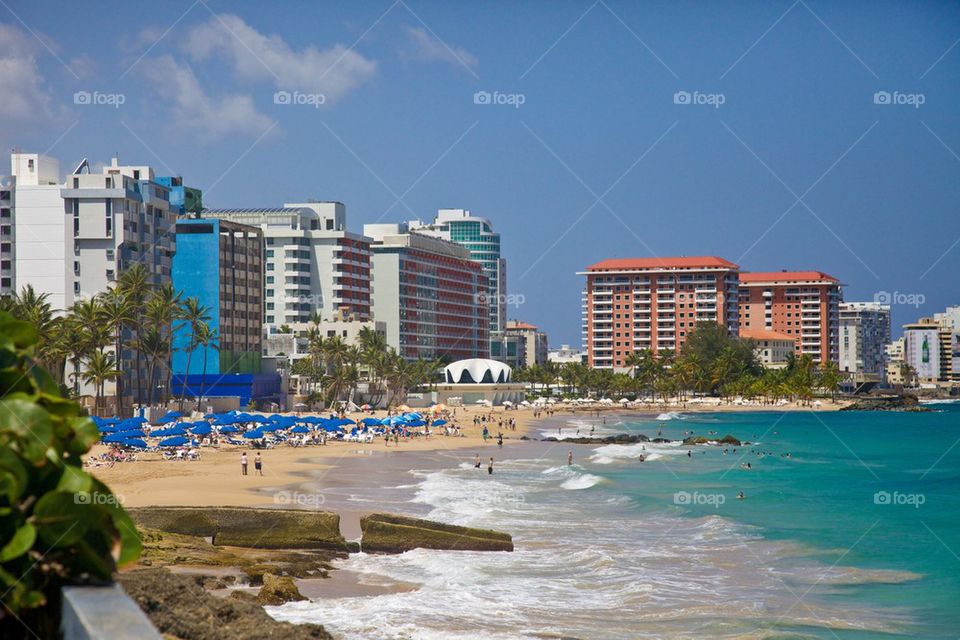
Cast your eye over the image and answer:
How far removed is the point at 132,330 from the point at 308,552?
68.1 m

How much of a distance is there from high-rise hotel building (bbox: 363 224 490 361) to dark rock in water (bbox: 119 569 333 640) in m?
150

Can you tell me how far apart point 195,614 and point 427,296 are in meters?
163

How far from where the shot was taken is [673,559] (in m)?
29.8

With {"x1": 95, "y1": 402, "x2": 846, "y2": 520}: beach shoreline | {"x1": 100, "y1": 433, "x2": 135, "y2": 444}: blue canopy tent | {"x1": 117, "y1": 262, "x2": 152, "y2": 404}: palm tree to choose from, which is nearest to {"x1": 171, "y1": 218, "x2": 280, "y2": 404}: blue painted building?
{"x1": 117, "y1": 262, "x2": 152, "y2": 404}: palm tree

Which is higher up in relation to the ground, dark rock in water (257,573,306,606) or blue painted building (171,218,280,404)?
blue painted building (171,218,280,404)

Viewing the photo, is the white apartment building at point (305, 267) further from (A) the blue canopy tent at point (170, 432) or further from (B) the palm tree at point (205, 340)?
(A) the blue canopy tent at point (170, 432)

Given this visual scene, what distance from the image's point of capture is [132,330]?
90.5m

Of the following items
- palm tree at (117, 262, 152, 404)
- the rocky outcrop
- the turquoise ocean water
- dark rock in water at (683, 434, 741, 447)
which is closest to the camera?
the turquoise ocean water

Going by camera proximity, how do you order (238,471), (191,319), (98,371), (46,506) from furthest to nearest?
(191,319) < (98,371) < (238,471) < (46,506)

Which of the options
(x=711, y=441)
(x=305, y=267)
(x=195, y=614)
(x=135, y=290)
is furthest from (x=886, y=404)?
(x=195, y=614)

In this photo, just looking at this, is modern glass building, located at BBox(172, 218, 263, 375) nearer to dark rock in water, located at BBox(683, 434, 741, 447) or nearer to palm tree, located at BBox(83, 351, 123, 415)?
palm tree, located at BBox(83, 351, 123, 415)

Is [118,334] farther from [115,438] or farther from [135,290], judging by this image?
[115,438]

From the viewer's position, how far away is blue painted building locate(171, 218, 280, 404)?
99.5 meters

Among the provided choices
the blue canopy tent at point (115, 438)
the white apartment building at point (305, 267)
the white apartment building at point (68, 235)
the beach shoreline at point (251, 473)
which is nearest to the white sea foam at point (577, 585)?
the beach shoreline at point (251, 473)
